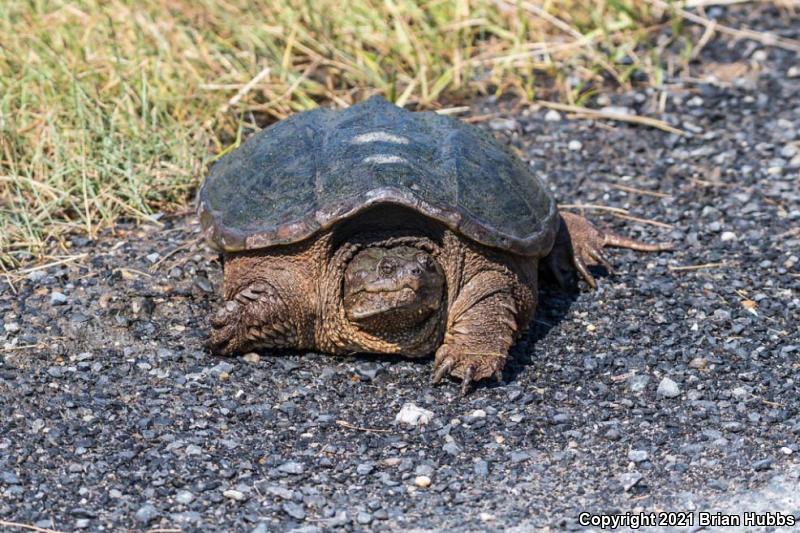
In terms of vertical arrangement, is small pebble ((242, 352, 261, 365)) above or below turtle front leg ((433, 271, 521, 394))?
below

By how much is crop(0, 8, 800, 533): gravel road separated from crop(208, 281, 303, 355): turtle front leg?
0.25ft

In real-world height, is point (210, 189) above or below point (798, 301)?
above

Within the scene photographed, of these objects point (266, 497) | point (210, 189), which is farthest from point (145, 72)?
point (266, 497)

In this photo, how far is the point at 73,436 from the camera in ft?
11.0

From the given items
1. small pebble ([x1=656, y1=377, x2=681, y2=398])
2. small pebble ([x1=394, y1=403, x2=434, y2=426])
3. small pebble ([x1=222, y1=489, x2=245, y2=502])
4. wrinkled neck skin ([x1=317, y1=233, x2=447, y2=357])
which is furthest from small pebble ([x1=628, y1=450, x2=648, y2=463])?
small pebble ([x1=222, y1=489, x2=245, y2=502])

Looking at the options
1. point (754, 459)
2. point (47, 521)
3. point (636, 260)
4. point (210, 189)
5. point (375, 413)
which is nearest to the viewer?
point (47, 521)

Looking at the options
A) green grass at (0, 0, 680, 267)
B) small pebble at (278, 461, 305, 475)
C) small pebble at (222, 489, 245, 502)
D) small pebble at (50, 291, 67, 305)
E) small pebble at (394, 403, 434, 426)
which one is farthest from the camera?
green grass at (0, 0, 680, 267)

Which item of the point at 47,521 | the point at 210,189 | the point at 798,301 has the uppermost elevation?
the point at 210,189

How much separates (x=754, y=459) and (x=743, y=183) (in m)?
2.06

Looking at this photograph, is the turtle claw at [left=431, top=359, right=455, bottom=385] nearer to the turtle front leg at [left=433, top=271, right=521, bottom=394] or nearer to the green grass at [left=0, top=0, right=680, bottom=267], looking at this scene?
the turtle front leg at [left=433, top=271, right=521, bottom=394]

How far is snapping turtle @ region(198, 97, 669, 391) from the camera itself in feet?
11.8

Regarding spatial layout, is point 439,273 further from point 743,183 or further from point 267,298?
point 743,183

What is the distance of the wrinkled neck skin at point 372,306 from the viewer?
143 inches

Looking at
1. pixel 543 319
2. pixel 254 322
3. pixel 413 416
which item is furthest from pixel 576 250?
pixel 254 322
